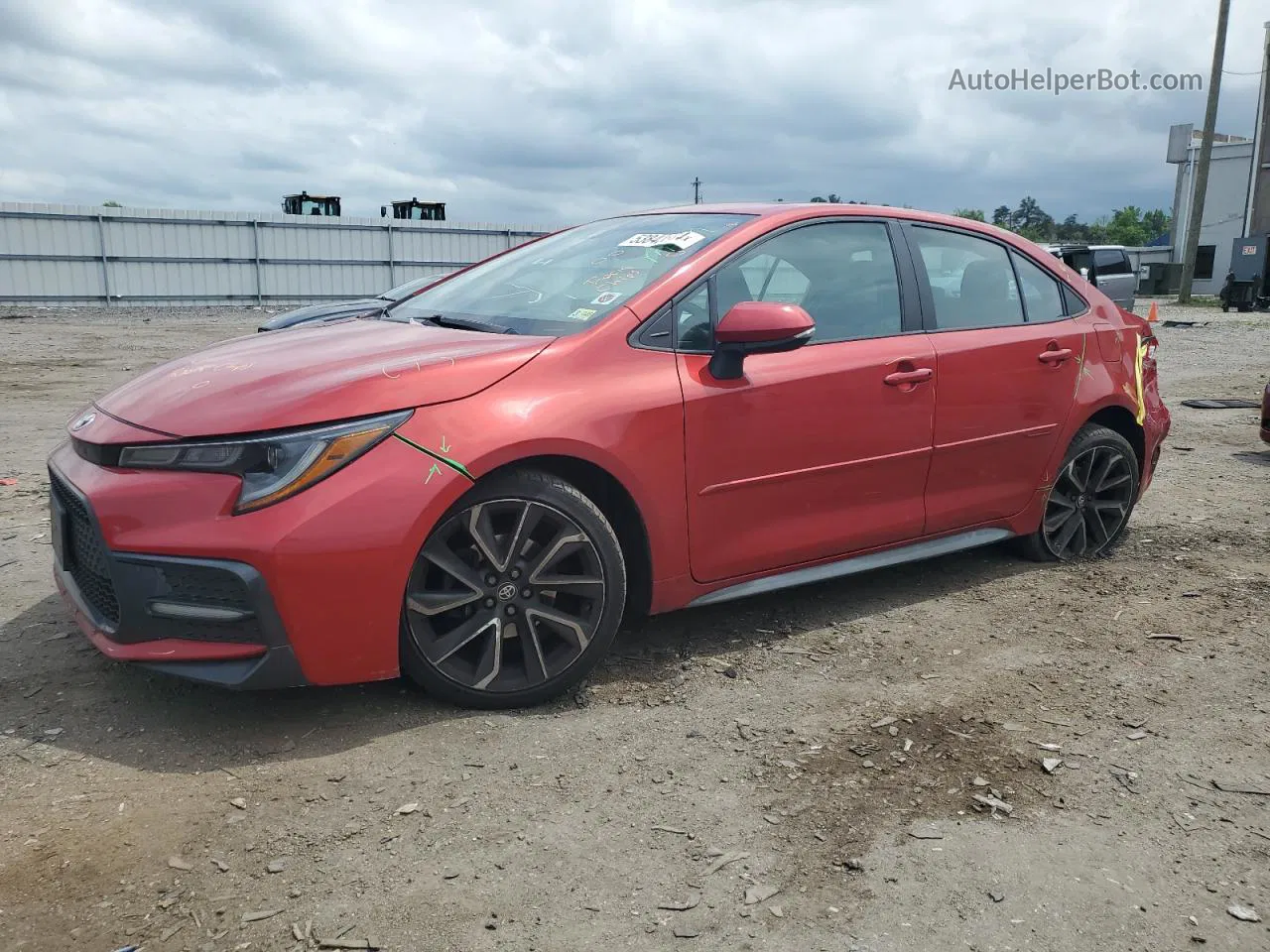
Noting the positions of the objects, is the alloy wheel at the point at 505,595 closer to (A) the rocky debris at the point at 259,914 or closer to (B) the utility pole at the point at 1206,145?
(A) the rocky debris at the point at 259,914

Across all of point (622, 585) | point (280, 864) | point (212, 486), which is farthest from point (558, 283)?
point (280, 864)

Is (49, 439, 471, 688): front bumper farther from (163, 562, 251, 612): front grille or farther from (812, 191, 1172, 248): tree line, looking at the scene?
(812, 191, 1172, 248): tree line

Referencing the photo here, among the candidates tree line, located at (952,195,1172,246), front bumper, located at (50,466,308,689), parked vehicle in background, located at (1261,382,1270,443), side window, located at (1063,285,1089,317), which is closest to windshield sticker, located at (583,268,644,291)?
front bumper, located at (50,466,308,689)

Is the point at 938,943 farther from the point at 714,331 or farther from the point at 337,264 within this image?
the point at 337,264

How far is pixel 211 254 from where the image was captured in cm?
2666

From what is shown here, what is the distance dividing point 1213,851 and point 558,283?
2698 millimetres

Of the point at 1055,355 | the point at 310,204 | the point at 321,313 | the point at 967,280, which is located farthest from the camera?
the point at 310,204

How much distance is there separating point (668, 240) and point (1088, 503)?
2478 millimetres

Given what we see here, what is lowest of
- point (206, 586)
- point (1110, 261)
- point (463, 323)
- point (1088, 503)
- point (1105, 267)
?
point (1088, 503)

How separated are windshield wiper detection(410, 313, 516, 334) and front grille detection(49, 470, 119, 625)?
1342 mm

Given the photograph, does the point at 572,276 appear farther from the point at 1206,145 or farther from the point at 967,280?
the point at 1206,145

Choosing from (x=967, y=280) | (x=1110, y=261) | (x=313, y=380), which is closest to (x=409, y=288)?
(x=967, y=280)

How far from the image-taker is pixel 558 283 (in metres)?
3.92

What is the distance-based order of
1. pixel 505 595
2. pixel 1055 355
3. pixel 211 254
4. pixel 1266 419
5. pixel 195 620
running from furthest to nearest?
pixel 211 254
pixel 1266 419
pixel 1055 355
pixel 505 595
pixel 195 620
